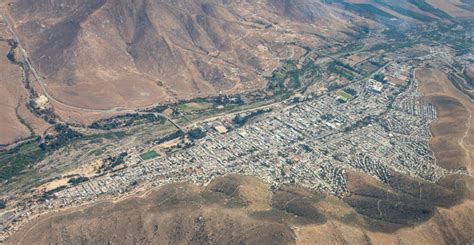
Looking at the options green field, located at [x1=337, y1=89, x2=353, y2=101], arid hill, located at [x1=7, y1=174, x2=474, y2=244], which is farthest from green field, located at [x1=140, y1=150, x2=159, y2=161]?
green field, located at [x1=337, y1=89, x2=353, y2=101]

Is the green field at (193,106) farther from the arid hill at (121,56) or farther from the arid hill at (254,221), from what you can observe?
the arid hill at (254,221)

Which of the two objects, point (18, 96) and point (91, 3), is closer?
point (18, 96)

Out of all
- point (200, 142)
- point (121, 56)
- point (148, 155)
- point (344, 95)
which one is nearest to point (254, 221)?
point (148, 155)

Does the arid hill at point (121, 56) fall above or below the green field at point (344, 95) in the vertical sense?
above

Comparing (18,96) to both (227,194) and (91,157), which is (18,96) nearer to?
(91,157)

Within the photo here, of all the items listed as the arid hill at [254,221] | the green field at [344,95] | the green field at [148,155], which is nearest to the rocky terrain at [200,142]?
the arid hill at [254,221]

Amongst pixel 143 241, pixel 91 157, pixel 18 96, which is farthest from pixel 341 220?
pixel 18 96

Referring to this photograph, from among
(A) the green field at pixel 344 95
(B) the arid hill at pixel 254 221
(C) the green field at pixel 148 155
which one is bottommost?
(A) the green field at pixel 344 95

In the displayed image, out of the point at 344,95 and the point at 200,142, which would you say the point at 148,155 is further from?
the point at 344,95
